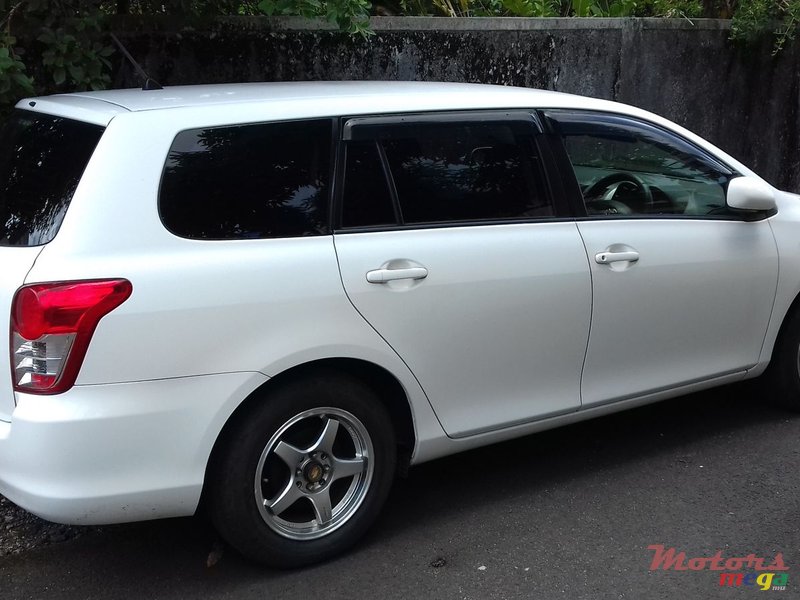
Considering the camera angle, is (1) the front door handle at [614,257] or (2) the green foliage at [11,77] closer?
(1) the front door handle at [614,257]

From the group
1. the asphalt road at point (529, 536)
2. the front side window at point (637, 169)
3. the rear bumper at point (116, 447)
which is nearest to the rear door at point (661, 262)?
the front side window at point (637, 169)

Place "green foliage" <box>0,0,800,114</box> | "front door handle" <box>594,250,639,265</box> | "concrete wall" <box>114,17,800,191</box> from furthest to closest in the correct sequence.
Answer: "concrete wall" <box>114,17,800,191</box>
"green foliage" <box>0,0,800,114</box>
"front door handle" <box>594,250,639,265</box>

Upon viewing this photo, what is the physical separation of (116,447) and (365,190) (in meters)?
1.31

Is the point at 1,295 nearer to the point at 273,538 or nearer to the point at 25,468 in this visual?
the point at 25,468

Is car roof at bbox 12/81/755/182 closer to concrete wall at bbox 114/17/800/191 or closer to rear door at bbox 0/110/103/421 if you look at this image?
rear door at bbox 0/110/103/421

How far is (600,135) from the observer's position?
4.32m

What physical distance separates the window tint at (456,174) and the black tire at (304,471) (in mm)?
698

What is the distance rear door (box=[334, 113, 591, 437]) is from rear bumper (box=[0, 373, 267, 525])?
0.70 meters

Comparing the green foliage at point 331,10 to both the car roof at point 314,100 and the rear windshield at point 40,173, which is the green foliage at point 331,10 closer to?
the car roof at point 314,100

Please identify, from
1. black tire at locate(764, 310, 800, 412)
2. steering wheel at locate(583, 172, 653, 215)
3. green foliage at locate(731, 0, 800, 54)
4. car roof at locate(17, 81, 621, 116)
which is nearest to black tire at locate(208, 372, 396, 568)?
car roof at locate(17, 81, 621, 116)

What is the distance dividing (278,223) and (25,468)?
1.17 metres

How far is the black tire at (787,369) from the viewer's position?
4906 millimetres

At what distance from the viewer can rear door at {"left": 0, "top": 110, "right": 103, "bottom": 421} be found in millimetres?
3055

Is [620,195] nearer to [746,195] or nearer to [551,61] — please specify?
[746,195]
